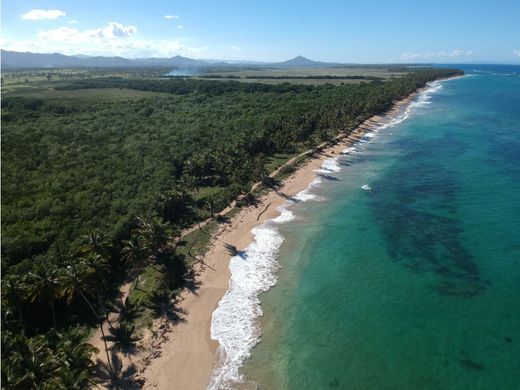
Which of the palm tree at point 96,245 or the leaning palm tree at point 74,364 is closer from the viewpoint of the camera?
the leaning palm tree at point 74,364

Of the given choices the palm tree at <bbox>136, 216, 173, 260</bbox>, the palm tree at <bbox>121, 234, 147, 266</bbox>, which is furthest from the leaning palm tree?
the palm tree at <bbox>136, 216, 173, 260</bbox>

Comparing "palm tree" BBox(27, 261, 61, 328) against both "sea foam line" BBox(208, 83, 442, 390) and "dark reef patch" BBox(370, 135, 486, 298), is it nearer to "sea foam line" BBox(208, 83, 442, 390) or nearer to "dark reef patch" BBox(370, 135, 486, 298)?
"sea foam line" BBox(208, 83, 442, 390)

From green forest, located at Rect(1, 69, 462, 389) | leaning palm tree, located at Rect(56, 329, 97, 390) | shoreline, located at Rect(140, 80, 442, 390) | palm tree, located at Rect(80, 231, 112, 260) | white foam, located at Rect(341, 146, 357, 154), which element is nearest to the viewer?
leaning palm tree, located at Rect(56, 329, 97, 390)

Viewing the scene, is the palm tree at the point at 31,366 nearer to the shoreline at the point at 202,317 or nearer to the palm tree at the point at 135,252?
the shoreline at the point at 202,317

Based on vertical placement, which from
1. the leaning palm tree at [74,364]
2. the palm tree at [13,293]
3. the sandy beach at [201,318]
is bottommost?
the sandy beach at [201,318]

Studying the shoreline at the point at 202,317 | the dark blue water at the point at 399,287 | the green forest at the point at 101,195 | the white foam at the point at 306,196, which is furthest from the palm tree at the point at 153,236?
the white foam at the point at 306,196

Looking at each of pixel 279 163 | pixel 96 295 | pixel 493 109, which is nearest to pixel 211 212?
pixel 96 295

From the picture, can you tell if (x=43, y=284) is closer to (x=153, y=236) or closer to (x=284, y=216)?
(x=153, y=236)
